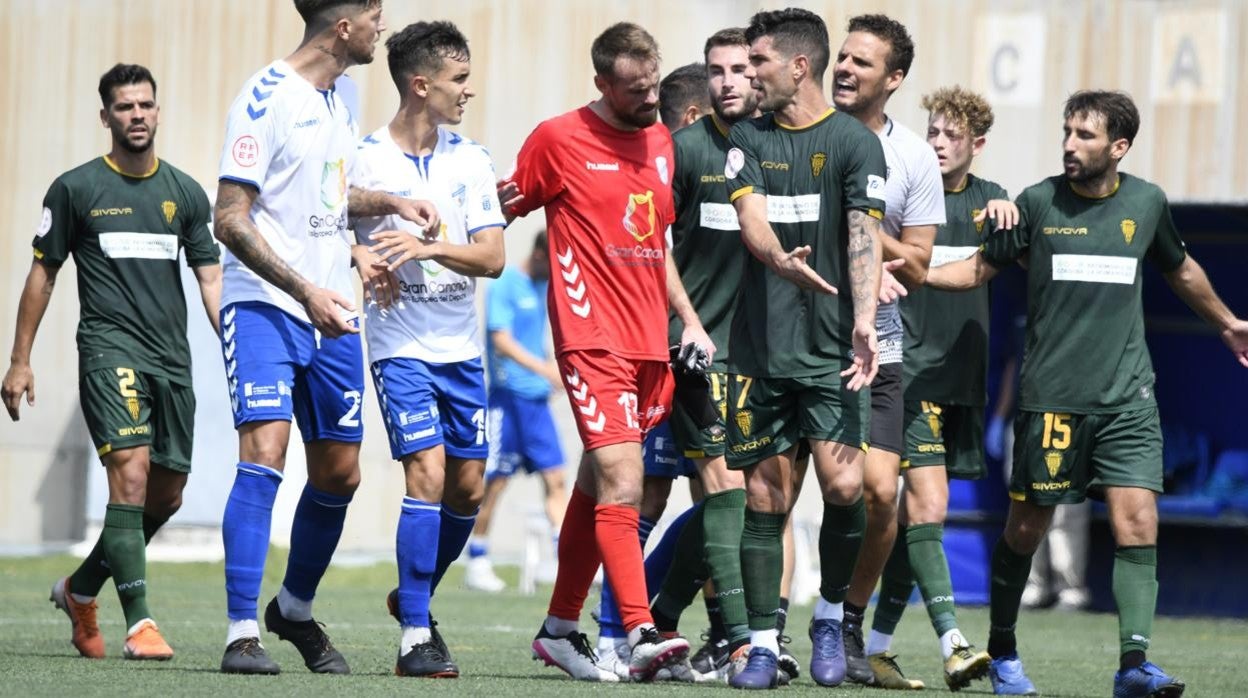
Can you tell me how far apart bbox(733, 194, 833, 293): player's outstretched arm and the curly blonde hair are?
5.89 feet

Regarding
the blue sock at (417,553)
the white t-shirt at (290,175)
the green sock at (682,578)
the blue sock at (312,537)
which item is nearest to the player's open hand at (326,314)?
the white t-shirt at (290,175)

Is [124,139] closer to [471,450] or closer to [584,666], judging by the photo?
[471,450]

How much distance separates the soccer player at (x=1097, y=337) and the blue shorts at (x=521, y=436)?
22.5 ft

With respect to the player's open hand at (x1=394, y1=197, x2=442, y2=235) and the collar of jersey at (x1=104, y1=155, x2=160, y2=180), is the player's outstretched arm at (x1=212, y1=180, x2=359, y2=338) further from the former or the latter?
the collar of jersey at (x1=104, y1=155, x2=160, y2=180)

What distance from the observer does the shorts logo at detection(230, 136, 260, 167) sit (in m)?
7.02

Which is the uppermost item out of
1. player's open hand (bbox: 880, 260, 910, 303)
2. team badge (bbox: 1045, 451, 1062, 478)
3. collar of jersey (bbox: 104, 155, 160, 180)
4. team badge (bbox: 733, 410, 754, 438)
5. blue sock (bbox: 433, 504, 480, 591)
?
collar of jersey (bbox: 104, 155, 160, 180)

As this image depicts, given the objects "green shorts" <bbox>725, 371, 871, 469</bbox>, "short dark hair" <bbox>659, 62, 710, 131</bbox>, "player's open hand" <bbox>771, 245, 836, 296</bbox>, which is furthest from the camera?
"short dark hair" <bbox>659, 62, 710, 131</bbox>

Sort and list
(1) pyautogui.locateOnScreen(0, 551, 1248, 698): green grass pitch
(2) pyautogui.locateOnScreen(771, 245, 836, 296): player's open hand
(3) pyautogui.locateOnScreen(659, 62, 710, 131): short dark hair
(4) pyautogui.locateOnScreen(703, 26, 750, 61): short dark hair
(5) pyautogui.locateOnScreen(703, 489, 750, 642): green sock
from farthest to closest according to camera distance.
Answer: (3) pyautogui.locateOnScreen(659, 62, 710, 131): short dark hair
(4) pyautogui.locateOnScreen(703, 26, 750, 61): short dark hair
(5) pyautogui.locateOnScreen(703, 489, 750, 642): green sock
(2) pyautogui.locateOnScreen(771, 245, 836, 296): player's open hand
(1) pyautogui.locateOnScreen(0, 551, 1248, 698): green grass pitch

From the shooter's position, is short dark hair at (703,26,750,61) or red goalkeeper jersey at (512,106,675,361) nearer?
red goalkeeper jersey at (512,106,675,361)

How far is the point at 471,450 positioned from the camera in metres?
7.73

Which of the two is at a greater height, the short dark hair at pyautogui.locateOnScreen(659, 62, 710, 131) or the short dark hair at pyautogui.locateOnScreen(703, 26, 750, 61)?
the short dark hair at pyautogui.locateOnScreen(703, 26, 750, 61)

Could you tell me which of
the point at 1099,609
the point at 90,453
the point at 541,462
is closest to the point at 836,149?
the point at 541,462

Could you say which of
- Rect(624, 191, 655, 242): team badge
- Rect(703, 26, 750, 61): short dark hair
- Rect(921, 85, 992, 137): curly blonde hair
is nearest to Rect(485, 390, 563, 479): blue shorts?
Rect(921, 85, 992, 137): curly blonde hair

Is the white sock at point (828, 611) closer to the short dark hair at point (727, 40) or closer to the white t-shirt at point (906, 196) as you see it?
the white t-shirt at point (906, 196)
